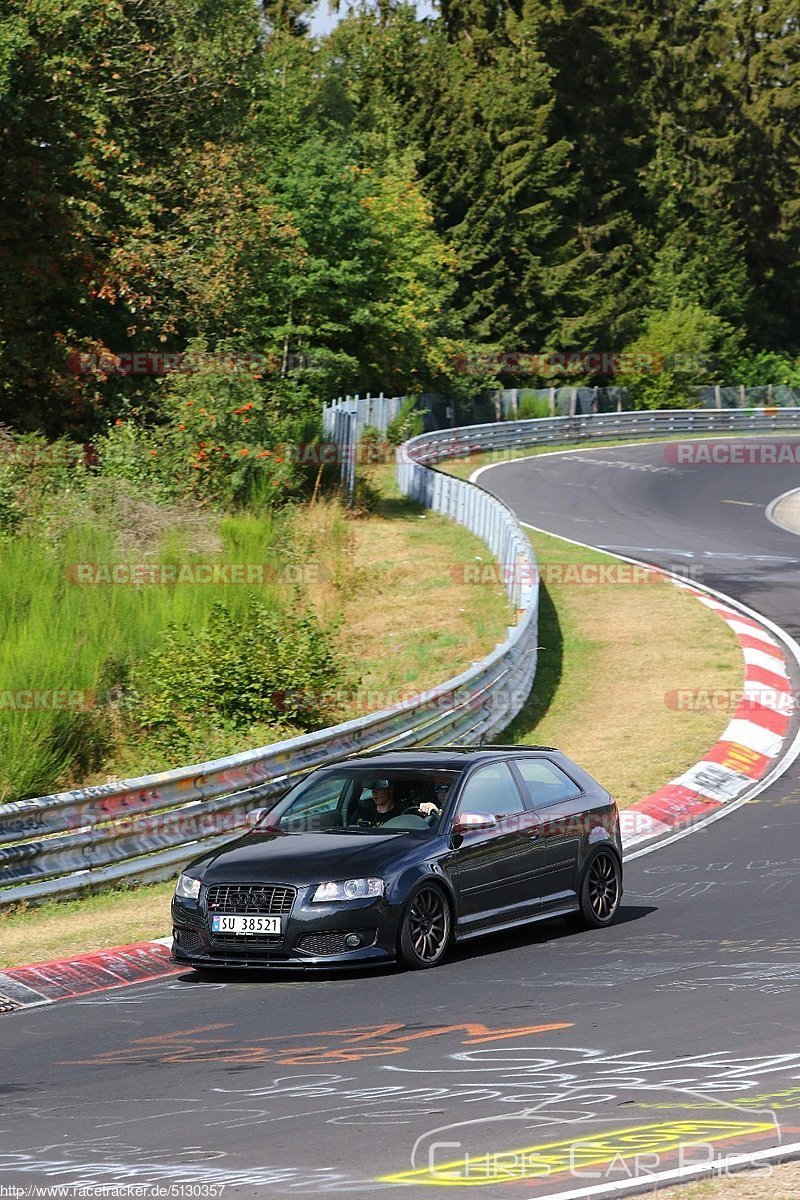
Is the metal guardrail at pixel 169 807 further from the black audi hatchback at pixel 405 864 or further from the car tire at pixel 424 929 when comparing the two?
the car tire at pixel 424 929

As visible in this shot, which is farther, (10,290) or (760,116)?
(760,116)

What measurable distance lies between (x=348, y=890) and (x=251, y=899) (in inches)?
24.3

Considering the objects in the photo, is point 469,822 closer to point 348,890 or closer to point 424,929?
point 424,929

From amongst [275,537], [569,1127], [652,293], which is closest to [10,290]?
[275,537]

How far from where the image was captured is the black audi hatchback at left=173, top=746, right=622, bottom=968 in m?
9.99

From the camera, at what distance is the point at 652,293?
86.0 meters

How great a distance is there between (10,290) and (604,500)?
676 inches

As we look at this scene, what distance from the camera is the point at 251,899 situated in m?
10.1

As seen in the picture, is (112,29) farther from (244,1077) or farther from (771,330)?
(771,330)

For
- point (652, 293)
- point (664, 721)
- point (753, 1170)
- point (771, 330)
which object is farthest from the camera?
A: point (771, 330)

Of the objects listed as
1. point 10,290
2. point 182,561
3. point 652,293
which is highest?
point 652,293

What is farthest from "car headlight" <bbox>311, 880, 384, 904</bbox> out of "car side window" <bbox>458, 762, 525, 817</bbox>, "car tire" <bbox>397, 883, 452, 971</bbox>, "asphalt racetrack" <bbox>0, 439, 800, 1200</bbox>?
"car side window" <bbox>458, 762, 525, 817</bbox>

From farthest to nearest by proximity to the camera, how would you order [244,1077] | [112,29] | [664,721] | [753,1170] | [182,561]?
1. [112,29]
2. [182,561]
3. [664,721]
4. [244,1077]
5. [753,1170]

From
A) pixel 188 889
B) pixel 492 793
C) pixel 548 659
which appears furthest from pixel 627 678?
pixel 188 889
